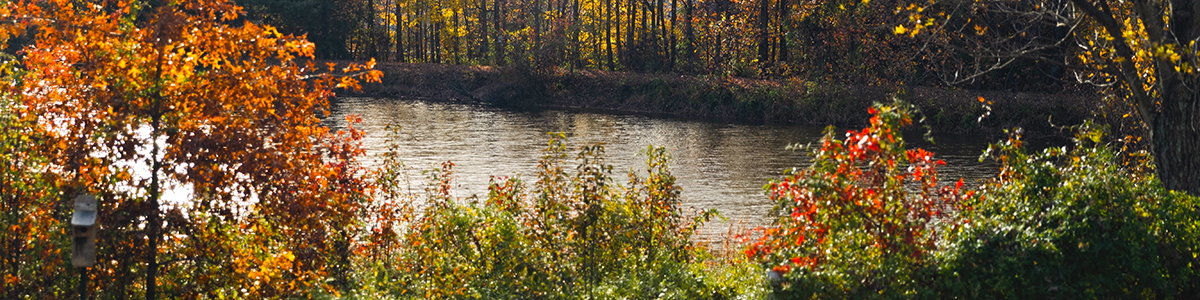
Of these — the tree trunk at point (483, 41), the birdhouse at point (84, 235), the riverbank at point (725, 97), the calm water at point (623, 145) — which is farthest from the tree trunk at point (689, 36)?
the birdhouse at point (84, 235)

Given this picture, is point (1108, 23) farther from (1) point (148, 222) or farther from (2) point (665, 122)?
(2) point (665, 122)

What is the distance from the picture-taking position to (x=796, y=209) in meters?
5.70

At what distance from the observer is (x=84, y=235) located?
16.7 ft

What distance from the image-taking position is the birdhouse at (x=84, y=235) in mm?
5062

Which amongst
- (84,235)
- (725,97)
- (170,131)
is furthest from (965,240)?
(725,97)

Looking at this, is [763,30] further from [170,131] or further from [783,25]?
[170,131]

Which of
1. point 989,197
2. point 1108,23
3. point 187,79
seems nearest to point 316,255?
point 187,79

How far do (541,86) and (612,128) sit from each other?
11613mm

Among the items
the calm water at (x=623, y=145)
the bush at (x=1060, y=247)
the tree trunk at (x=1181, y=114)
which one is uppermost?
the tree trunk at (x=1181, y=114)

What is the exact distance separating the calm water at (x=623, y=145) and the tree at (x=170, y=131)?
19.9 ft

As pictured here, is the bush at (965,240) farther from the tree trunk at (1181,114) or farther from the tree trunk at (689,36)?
the tree trunk at (689,36)

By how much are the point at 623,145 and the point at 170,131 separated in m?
19.0

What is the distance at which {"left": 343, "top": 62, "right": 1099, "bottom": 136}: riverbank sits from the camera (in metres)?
29.1

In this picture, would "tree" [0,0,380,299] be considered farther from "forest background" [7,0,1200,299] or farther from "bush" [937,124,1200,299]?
"bush" [937,124,1200,299]
